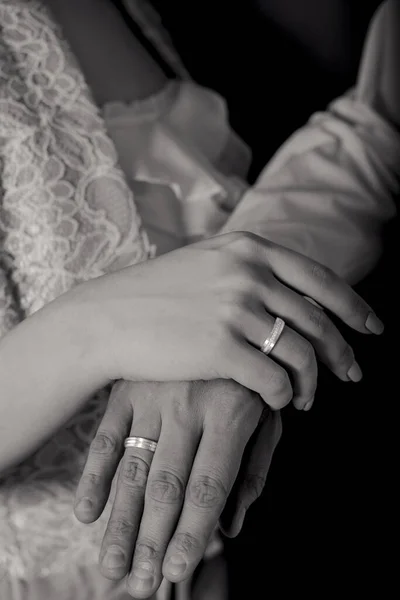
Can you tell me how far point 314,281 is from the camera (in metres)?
0.64

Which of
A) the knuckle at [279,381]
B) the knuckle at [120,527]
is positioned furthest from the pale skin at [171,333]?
the knuckle at [120,527]

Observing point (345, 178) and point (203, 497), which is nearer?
point (203, 497)

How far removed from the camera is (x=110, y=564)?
0.52 meters

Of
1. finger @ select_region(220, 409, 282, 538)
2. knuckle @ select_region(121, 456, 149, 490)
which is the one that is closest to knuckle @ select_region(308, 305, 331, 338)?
finger @ select_region(220, 409, 282, 538)

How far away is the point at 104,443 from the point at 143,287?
16 centimetres

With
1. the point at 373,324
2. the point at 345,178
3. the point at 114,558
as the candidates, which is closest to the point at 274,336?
the point at 373,324

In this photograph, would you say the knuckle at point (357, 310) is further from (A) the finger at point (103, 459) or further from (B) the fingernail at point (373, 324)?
(A) the finger at point (103, 459)

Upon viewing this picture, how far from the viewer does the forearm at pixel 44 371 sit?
1.98 feet

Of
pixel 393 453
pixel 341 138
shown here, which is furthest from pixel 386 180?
pixel 393 453

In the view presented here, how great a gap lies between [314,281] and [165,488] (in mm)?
255

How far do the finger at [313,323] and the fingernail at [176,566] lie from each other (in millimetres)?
247

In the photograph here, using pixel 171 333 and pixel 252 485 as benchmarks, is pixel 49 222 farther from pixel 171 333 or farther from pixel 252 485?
pixel 252 485

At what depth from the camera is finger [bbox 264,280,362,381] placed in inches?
24.1

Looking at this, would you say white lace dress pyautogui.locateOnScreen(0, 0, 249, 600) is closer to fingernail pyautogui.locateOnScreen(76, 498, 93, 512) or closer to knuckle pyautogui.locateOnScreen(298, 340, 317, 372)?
fingernail pyautogui.locateOnScreen(76, 498, 93, 512)
